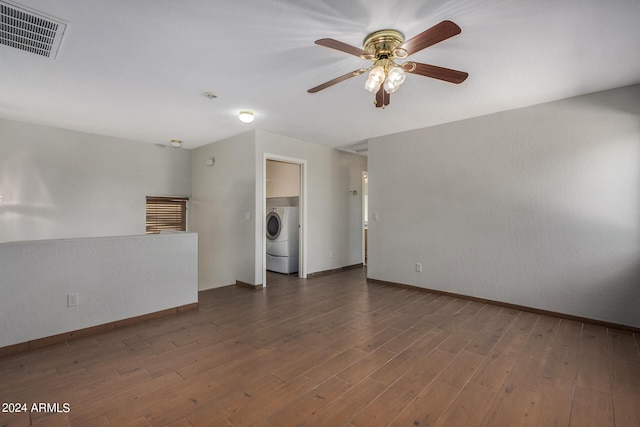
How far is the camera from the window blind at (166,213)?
547cm

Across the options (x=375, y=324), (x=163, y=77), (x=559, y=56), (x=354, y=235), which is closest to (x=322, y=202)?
(x=354, y=235)

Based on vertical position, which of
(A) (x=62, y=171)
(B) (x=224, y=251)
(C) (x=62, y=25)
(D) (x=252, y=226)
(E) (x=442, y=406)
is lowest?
(E) (x=442, y=406)

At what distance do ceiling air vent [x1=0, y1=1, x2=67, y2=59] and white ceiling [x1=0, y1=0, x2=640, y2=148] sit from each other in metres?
0.07

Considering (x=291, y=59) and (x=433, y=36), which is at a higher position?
(x=291, y=59)

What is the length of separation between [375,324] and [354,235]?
3199 millimetres

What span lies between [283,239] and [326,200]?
1.11 meters

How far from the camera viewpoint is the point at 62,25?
1917 mm

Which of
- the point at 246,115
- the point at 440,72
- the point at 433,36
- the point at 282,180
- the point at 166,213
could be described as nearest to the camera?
the point at 433,36

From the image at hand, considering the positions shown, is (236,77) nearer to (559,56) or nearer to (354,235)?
(559,56)

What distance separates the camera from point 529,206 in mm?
3453

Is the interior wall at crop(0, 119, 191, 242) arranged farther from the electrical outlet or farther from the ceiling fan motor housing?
the ceiling fan motor housing

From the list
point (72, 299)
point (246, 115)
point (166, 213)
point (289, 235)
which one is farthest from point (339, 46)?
point (166, 213)

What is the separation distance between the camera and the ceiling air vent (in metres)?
1.80

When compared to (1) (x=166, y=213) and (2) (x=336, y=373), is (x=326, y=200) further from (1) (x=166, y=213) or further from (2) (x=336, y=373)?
(2) (x=336, y=373)
